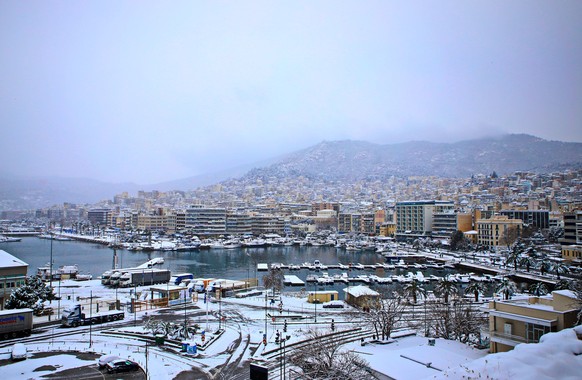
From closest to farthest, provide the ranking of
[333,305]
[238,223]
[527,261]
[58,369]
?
[58,369] → [333,305] → [527,261] → [238,223]

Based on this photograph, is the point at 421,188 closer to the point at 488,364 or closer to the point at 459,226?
the point at 459,226

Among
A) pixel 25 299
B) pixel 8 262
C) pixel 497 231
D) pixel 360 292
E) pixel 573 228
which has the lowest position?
pixel 360 292

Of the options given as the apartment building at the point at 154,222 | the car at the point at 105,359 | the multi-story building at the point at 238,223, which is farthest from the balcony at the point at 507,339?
the apartment building at the point at 154,222

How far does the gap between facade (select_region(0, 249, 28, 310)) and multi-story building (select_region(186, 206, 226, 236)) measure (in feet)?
159

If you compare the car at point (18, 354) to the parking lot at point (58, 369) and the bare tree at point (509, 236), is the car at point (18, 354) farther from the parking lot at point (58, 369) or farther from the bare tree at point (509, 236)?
the bare tree at point (509, 236)

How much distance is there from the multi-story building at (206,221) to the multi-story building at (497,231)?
37.6m

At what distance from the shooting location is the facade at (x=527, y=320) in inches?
357

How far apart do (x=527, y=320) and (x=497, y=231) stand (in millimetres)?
37713

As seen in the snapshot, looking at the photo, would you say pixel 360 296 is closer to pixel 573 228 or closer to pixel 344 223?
pixel 573 228

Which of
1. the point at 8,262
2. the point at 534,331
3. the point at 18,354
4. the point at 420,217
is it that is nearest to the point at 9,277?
the point at 8,262

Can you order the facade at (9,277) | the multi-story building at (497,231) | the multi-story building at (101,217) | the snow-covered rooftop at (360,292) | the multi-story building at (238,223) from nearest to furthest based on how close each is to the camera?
1. the facade at (9,277)
2. the snow-covered rooftop at (360,292)
3. the multi-story building at (497,231)
4. the multi-story building at (238,223)
5. the multi-story building at (101,217)

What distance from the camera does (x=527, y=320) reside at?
372 inches

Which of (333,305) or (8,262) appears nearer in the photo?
(8,262)

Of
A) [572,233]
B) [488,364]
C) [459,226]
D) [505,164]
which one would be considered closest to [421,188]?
[505,164]
